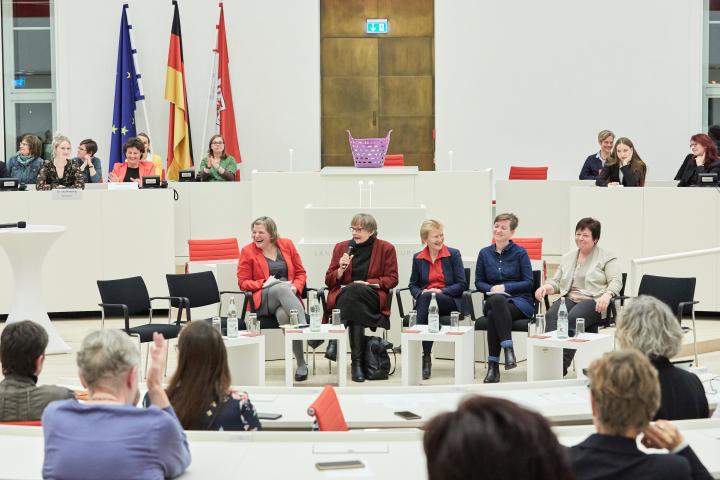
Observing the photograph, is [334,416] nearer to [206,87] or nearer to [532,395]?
[532,395]

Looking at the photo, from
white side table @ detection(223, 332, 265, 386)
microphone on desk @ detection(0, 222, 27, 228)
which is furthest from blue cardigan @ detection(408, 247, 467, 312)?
microphone on desk @ detection(0, 222, 27, 228)

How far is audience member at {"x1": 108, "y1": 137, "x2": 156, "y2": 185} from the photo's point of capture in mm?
10773

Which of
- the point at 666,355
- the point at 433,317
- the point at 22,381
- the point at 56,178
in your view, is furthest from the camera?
the point at 56,178

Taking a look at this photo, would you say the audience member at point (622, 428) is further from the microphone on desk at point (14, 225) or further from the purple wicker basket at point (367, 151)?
the purple wicker basket at point (367, 151)

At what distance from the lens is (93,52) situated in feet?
47.4

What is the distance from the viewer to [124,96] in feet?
45.9

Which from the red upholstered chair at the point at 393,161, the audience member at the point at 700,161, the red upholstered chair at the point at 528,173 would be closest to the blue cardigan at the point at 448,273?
the audience member at the point at 700,161

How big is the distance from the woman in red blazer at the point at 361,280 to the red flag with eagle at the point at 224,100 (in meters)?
6.35

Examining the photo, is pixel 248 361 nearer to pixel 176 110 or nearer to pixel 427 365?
pixel 427 365

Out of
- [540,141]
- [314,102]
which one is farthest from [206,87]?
[540,141]

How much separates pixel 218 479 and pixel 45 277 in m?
7.35

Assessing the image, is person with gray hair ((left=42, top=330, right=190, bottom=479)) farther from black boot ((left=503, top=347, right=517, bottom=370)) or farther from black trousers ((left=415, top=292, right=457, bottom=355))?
black trousers ((left=415, top=292, right=457, bottom=355))

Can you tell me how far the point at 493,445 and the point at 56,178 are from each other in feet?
29.5

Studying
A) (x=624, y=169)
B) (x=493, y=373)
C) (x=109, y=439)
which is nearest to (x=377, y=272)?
(x=493, y=373)
